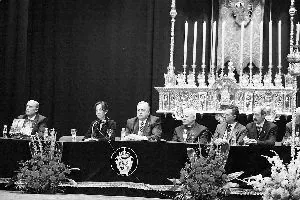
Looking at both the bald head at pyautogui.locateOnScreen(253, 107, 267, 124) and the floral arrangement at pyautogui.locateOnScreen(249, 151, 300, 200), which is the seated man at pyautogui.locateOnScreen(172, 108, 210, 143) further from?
the floral arrangement at pyautogui.locateOnScreen(249, 151, 300, 200)

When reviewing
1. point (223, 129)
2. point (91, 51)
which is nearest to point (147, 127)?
point (223, 129)

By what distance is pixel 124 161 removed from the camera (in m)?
7.51

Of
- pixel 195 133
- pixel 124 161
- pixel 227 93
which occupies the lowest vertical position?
pixel 124 161

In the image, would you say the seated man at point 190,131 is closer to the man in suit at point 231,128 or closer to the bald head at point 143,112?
the man in suit at point 231,128

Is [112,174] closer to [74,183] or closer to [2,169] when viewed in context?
[74,183]

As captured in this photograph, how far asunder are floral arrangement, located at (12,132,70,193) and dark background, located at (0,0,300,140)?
3.25m

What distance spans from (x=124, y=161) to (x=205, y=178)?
1143 mm

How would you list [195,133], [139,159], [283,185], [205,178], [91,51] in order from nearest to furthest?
1. [283,185]
2. [205,178]
3. [139,159]
4. [195,133]
5. [91,51]

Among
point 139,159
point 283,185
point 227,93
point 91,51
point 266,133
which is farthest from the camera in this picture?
point 91,51

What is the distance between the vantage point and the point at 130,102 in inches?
440

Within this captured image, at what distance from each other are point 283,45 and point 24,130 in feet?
15.2

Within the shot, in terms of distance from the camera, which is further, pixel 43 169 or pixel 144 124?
pixel 144 124

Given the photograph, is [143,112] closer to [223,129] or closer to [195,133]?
[195,133]

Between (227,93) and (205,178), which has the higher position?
(227,93)
